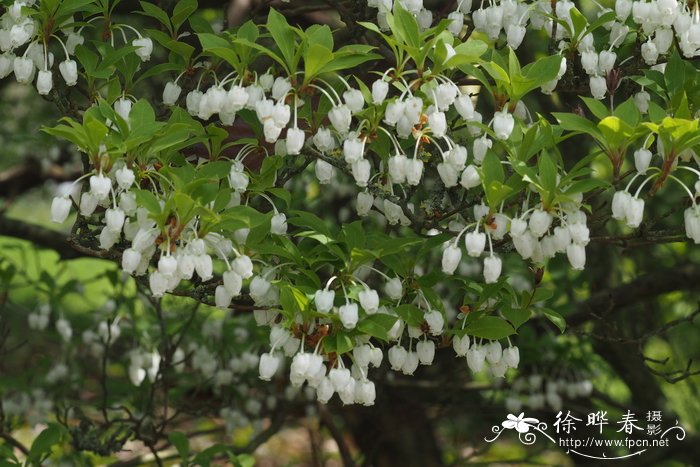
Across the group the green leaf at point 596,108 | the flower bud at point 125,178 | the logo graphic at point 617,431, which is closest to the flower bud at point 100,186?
the flower bud at point 125,178

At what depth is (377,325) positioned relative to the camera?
8.71ft

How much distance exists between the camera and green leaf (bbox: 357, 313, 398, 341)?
2.65m

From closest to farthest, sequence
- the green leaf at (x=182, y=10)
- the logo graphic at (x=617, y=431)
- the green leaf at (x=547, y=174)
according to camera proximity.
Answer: the green leaf at (x=547, y=174), the green leaf at (x=182, y=10), the logo graphic at (x=617, y=431)

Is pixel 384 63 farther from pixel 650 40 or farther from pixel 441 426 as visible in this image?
pixel 441 426

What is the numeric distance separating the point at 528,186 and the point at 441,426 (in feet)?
19.9

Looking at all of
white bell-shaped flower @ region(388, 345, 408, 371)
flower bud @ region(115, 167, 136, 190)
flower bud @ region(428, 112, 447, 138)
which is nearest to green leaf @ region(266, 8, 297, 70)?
flower bud @ region(428, 112, 447, 138)

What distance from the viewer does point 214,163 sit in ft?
9.09

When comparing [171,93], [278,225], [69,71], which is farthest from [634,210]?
[69,71]

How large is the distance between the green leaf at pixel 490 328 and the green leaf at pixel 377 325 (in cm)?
31

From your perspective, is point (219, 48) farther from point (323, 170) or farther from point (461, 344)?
point (461, 344)

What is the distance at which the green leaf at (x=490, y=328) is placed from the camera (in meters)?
2.83

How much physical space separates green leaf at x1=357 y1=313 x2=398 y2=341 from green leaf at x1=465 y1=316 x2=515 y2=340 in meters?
0.31

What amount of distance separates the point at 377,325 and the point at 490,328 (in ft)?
1.28

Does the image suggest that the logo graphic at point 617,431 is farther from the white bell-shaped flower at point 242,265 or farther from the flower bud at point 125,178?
the flower bud at point 125,178
